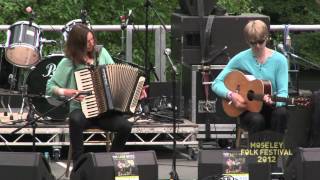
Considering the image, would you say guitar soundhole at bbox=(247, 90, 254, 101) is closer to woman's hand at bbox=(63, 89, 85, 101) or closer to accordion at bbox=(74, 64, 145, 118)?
accordion at bbox=(74, 64, 145, 118)

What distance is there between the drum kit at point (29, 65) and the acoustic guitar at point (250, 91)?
2.00m

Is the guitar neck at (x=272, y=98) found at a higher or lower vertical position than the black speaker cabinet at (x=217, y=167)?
higher

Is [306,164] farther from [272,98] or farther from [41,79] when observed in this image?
[41,79]

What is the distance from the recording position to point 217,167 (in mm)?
5828

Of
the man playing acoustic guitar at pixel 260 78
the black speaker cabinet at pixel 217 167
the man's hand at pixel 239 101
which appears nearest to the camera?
the black speaker cabinet at pixel 217 167

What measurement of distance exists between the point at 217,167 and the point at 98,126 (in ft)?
4.18

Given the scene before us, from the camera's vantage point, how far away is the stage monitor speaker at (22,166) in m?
5.57

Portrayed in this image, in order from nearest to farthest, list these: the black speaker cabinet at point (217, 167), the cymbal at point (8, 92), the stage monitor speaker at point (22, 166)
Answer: the stage monitor speaker at point (22, 166) → the black speaker cabinet at point (217, 167) → the cymbal at point (8, 92)

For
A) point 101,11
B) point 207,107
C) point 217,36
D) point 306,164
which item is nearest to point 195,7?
point 217,36

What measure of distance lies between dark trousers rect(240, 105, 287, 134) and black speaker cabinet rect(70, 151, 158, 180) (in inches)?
43.5

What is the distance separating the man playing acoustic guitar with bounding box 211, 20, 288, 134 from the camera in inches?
258

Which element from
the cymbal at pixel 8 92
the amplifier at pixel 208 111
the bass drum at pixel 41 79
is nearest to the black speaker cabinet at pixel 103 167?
the bass drum at pixel 41 79

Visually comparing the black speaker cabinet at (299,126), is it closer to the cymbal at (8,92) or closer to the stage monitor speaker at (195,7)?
the stage monitor speaker at (195,7)

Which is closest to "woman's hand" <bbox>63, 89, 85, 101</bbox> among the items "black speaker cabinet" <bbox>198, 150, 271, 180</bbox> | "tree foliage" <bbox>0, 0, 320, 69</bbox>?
"black speaker cabinet" <bbox>198, 150, 271, 180</bbox>
